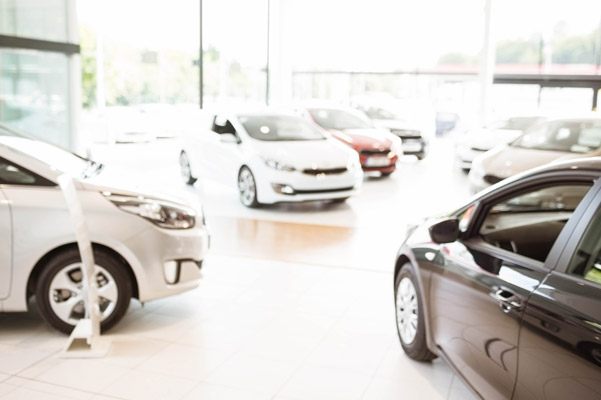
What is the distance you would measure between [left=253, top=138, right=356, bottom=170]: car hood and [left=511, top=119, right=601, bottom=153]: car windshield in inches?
94.7

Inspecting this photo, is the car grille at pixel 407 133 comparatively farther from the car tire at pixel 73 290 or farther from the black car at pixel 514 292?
the car tire at pixel 73 290

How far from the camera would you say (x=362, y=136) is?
12.7 m

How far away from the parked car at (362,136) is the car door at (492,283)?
859 cm

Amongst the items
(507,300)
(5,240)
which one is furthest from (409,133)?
(507,300)

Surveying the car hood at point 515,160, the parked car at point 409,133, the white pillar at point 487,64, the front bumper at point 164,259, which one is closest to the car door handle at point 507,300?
the front bumper at point 164,259

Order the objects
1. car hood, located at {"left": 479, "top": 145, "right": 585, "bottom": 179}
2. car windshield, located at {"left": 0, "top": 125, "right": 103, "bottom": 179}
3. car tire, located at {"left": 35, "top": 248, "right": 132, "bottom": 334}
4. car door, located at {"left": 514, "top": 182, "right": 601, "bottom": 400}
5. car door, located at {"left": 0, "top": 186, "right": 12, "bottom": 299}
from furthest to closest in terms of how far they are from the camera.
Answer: car hood, located at {"left": 479, "top": 145, "right": 585, "bottom": 179}, car windshield, located at {"left": 0, "top": 125, "right": 103, "bottom": 179}, car tire, located at {"left": 35, "top": 248, "right": 132, "bottom": 334}, car door, located at {"left": 0, "top": 186, "right": 12, "bottom": 299}, car door, located at {"left": 514, "top": 182, "right": 601, "bottom": 400}

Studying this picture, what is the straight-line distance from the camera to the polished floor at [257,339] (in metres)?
3.81

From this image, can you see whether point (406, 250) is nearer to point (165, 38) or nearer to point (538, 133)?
point (538, 133)

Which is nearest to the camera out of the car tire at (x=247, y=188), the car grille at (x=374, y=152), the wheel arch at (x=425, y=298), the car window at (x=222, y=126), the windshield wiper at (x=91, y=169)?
the wheel arch at (x=425, y=298)

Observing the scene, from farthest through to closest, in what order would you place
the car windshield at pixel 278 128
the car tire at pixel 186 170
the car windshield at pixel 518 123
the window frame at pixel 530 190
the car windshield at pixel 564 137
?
1. the car windshield at pixel 518 123
2. the car tire at pixel 186 170
3. the car windshield at pixel 278 128
4. the car windshield at pixel 564 137
5. the window frame at pixel 530 190

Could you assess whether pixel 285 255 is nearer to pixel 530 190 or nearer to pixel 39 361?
pixel 39 361

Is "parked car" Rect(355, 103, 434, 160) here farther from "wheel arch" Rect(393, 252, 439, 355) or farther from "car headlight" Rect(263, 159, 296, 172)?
"wheel arch" Rect(393, 252, 439, 355)

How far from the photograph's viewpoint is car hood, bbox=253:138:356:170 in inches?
362

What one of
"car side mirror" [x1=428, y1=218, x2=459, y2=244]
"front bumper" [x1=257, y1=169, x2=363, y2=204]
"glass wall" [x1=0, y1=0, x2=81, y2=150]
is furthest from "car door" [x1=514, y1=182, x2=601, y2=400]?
"glass wall" [x1=0, y1=0, x2=81, y2=150]
